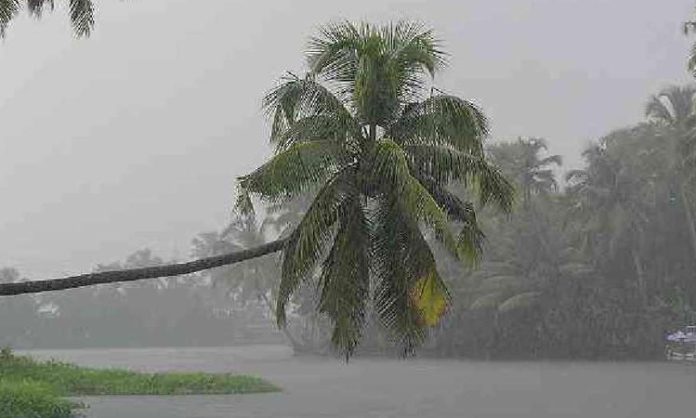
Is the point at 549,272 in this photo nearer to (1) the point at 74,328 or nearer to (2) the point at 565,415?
(2) the point at 565,415

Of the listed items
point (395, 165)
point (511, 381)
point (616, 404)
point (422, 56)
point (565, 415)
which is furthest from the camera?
point (511, 381)

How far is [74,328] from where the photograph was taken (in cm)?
10762

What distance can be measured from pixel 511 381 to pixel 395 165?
104 feet

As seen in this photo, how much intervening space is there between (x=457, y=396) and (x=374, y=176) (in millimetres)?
24103

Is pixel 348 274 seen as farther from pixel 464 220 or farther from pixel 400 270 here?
pixel 464 220

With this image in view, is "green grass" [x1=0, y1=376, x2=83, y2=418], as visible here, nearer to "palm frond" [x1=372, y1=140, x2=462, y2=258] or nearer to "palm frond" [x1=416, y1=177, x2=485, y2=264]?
"palm frond" [x1=416, y1=177, x2=485, y2=264]

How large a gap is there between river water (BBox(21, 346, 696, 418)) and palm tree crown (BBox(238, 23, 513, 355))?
1618 centimetres

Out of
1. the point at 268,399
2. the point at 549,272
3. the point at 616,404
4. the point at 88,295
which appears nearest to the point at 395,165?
the point at 616,404

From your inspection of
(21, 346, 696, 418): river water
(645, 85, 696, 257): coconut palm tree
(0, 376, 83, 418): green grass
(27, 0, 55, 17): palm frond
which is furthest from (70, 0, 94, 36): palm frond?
(645, 85, 696, 257): coconut palm tree

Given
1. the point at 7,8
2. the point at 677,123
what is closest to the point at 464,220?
the point at 7,8

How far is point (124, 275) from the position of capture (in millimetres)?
10945

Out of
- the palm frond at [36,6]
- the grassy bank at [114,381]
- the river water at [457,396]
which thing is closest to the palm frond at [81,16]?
the palm frond at [36,6]

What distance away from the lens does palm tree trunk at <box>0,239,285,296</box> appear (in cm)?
1051

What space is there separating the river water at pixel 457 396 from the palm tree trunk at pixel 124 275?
1692cm
